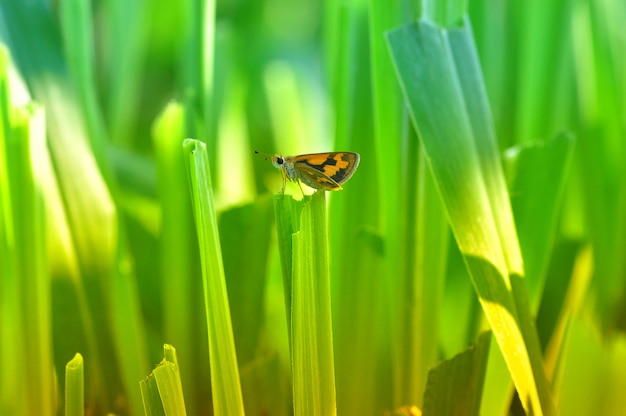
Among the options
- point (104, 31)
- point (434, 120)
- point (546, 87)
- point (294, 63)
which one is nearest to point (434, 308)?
point (434, 120)

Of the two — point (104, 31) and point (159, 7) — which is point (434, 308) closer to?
point (159, 7)

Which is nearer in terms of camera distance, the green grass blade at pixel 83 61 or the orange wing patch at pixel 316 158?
the orange wing patch at pixel 316 158

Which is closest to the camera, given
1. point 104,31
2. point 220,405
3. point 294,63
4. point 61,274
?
point 220,405

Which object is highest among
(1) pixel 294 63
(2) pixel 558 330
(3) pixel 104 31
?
(3) pixel 104 31

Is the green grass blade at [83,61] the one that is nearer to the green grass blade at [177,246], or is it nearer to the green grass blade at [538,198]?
the green grass blade at [177,246]

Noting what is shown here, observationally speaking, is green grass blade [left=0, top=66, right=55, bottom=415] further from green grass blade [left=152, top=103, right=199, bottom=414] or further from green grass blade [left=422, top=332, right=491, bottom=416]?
green grass blade [left=422, top=332, right=491, bottom=416]

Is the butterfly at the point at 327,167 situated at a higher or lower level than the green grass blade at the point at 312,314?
higher

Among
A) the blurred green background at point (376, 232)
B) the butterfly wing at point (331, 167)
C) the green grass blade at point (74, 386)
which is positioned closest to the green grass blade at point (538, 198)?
the blurred green background at point (376, 232)

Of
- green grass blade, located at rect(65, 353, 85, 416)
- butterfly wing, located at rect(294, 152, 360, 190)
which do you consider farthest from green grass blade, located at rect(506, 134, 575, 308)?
green grass blade, located at rect(65, 353, 85, 416)
